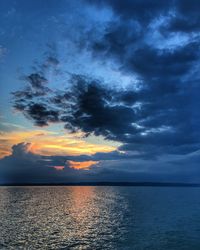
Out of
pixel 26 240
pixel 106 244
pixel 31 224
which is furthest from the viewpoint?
pixel 31 224

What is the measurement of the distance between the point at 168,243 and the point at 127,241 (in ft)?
23.1

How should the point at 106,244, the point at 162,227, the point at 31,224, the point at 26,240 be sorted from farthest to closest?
the point at 31,224
the point at 162,227
the point at 26,240
the point at 106,244

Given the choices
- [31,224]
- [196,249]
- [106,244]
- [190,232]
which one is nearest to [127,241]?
[106,244]

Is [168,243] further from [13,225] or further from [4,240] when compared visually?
[13,225]

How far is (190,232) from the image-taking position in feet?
207

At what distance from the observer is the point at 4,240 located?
180 ft

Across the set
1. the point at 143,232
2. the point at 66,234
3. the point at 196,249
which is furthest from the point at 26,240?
the point at 196,249

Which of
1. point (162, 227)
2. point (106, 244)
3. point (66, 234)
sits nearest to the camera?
point (106, 244)

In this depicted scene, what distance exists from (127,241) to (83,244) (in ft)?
25.9

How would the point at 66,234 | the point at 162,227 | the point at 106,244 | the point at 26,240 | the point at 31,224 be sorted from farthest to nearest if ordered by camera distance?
the point at 31,224, the point at 162,227, the point at 66,234, the point at 26,240, the point at 106,244

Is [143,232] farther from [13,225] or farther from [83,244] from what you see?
[13,225]

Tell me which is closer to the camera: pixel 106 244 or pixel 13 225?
pixel 106 244

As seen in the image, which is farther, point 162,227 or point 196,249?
point 162,227

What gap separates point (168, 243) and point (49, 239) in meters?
21.2
